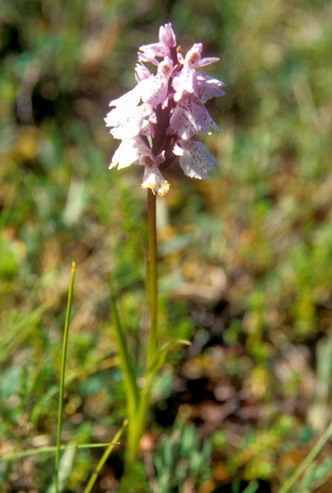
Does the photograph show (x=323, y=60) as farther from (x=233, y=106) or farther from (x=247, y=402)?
(x=247, y=402)

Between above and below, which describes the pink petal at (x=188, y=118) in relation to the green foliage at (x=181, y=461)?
above

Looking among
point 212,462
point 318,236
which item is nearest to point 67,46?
point 318,236

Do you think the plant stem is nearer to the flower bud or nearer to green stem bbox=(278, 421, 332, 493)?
the flower bud

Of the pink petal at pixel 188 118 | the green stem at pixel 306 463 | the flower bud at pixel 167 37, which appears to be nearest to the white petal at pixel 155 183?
the pink petal at pixel 188 118

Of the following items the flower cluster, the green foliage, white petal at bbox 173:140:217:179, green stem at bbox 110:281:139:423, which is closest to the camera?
the flower cluster

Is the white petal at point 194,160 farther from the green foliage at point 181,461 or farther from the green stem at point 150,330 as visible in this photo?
the green foliage at point 181,461

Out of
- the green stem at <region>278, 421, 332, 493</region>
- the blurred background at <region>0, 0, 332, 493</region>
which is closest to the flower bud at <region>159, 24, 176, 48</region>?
the blurred background at <region>0, 0, 332, 493</region>
